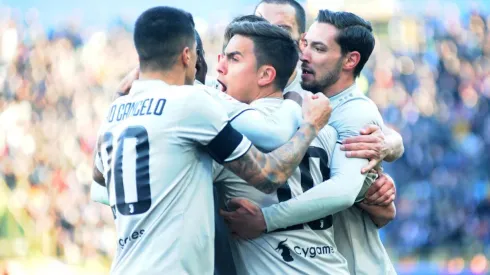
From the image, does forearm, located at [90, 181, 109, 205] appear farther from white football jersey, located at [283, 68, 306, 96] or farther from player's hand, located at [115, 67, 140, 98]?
white football jersey, located at [283, 68, 306, 96]

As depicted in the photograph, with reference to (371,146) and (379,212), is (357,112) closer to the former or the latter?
(371,146)

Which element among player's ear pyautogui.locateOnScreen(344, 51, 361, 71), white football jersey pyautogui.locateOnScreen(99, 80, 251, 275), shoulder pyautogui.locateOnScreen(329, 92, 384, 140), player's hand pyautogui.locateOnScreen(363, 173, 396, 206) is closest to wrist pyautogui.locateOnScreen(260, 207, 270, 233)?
white football jersey pyautogui.locateOnScreen(99, 80, 251, 275)

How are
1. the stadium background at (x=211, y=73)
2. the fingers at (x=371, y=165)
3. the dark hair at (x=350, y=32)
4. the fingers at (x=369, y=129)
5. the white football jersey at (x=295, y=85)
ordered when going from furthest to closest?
the stadium background at (x=211, y=73)
the white football jersey at (x=295, y=85)
the dark hair at (x=350, y=32)
the fingers at (x=369, y=129)
the fingers at (x=371, y=165)

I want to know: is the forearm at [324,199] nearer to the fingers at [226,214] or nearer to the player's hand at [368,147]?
the player's hand at [368,147]

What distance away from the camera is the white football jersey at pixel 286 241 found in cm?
396

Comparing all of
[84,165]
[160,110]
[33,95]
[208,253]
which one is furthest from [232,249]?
[33,95]

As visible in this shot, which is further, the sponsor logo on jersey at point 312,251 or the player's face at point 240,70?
the player's face at point 240,70

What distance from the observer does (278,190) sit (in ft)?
13.2

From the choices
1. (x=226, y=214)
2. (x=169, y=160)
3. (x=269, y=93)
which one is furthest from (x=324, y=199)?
(x=169, y=160)

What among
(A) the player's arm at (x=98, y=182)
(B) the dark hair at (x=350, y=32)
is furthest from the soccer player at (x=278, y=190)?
(A) the player's arm at (x=98, y=182)

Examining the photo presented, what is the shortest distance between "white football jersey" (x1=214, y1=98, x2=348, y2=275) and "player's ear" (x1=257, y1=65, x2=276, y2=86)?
0.26 feet

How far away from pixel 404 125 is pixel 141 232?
36.8 ft

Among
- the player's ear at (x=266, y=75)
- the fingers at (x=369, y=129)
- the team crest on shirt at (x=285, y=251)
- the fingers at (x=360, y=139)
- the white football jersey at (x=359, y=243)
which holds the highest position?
the player's ear at (x=266, y=75)

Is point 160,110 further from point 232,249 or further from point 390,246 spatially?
point 390,246
